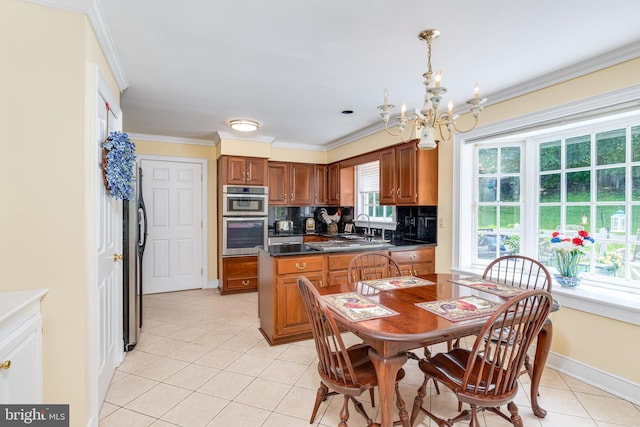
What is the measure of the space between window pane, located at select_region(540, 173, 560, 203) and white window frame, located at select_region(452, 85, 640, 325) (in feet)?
0.24

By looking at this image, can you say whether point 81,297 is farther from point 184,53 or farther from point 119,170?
point 184,53

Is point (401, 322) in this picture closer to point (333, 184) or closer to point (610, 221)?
point (610, 221)

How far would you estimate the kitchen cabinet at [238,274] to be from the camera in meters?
4.69

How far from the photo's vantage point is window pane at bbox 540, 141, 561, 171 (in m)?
2.87

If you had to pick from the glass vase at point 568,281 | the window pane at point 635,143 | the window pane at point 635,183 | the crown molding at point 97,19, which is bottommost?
the glass vase at point 568,281

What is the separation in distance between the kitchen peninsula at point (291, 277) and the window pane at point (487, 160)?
1245 mm

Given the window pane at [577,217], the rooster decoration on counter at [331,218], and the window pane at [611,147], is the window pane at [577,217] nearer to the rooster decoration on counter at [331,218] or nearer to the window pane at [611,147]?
the window pane at [611,147]

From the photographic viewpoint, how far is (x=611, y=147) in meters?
2.52

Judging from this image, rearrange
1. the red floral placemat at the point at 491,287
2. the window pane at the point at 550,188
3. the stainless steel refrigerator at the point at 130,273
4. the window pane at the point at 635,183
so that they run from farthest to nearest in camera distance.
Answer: the window pane at the point at 550,188 → the stainless steel refrigerator at the point at 130,273 → the window pane at the point at 635,183 → the red floral placemat at the point at 491,287

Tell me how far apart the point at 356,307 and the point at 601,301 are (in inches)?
76.7

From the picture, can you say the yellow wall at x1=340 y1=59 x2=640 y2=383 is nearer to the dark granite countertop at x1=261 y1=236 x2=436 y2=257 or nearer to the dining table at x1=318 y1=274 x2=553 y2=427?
the dining table at x1=318 y1=274 x2=553 y2=427

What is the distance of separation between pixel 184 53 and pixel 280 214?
3530mm

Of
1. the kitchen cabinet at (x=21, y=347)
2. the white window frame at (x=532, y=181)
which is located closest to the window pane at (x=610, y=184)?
the white window frame at (x=532, y=181)

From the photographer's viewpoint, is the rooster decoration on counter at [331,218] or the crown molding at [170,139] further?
the rooster decoration on counter at [331,218]
